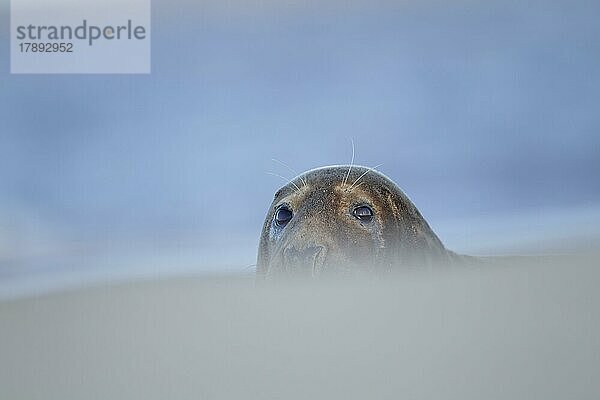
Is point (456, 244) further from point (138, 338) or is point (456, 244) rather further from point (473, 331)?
point (138, 338)

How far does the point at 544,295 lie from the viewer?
6.24 feet

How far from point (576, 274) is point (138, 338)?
1.00 metres

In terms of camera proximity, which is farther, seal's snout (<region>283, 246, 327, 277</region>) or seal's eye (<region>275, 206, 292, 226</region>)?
seal's eye (<region>275, 206, 292, 226</region>)

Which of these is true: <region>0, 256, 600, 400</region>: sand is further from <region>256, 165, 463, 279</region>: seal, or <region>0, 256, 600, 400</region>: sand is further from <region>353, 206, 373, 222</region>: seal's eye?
<region>353, 206, 373, 222</region>: seal's eye

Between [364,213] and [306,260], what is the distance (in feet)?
0.59

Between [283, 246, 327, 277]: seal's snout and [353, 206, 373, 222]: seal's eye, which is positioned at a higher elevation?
[353, 206, 373, 222]: seal's eye

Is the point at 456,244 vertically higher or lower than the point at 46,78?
lower

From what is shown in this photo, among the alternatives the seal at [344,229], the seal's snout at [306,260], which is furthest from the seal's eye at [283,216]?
the seal's snout at [306,260]

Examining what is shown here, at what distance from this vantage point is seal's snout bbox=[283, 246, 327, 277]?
1.77 meters

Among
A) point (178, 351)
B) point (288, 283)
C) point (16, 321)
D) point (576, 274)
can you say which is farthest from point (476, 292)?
point (16, 321)

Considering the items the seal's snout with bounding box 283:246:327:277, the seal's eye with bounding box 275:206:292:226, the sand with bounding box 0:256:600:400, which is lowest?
the sand with bounding box 0:256:600:400

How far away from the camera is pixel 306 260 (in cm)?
177

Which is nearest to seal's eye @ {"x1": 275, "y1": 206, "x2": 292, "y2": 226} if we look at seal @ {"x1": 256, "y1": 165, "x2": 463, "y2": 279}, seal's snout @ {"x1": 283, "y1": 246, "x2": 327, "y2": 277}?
seal @ {"x1": 256, "y1": 165, "x2": 463, "y2": 279}

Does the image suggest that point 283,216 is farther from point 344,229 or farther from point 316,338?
point 316,338
